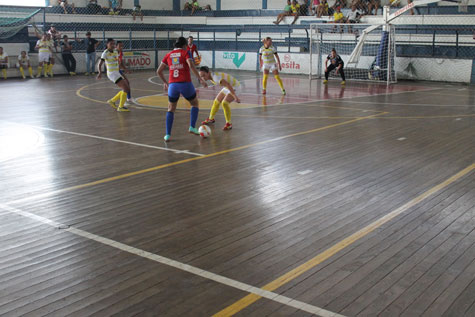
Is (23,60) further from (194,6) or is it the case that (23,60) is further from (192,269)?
(192,269)

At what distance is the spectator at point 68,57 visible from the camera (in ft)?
92.8

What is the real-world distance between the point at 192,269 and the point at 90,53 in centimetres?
2552

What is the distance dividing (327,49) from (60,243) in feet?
82.3

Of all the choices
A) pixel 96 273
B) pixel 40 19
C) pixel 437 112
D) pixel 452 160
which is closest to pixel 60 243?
pixel 96 273

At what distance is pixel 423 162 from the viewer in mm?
9086

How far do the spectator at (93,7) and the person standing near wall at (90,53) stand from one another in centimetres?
592

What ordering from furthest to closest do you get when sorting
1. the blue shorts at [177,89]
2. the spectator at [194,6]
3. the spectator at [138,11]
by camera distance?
the spectator at [194,6], the spectator at [138,11], the blue shorts at [177,89]

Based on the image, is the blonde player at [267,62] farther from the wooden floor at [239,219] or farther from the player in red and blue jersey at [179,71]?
the player in red and blue jersey at [179,71]

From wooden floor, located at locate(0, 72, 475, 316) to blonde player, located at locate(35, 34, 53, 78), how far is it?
1475 centimetres

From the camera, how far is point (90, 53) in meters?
28.5

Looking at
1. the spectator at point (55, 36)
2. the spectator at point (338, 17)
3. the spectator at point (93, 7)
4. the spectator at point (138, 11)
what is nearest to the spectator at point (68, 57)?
the spectator at point (55, 36)

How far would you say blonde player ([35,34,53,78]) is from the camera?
26516mm

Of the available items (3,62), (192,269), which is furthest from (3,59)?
(192,269)

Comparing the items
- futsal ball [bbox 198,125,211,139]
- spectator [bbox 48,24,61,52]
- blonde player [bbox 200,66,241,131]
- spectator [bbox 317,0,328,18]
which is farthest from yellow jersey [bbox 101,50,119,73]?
spectator [bbox 317,0,328,18]
